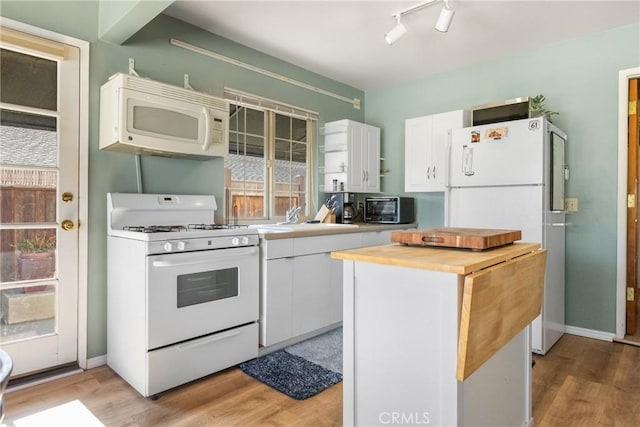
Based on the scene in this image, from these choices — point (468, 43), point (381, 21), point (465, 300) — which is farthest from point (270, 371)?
point (468, 43)

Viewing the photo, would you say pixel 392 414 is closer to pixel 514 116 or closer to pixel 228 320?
pixel 228 320

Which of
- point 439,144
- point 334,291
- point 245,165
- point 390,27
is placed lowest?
point 334,291

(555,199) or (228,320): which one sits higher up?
(555,199)

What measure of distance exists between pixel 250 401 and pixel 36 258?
4.96 feet

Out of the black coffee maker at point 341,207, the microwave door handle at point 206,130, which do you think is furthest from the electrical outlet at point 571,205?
the microwave door handle at point 206,130

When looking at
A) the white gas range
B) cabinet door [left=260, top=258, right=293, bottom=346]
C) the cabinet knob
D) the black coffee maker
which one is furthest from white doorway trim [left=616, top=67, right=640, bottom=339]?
the cabinet knob

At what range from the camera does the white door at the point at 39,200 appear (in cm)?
216

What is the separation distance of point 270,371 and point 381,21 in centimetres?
260

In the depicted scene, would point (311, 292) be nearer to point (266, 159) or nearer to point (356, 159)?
point (266, 159)

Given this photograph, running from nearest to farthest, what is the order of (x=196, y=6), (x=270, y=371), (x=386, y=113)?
(x=270, y=371) → (x=196, y=6) → (x=386, y=113)

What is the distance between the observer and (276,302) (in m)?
2.67

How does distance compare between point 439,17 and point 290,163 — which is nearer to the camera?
point 439,17

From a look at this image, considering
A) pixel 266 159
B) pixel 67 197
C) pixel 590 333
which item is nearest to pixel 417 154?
pixel 266 159

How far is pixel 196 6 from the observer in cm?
264
